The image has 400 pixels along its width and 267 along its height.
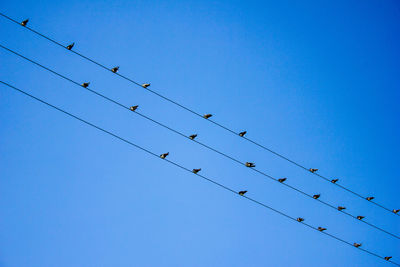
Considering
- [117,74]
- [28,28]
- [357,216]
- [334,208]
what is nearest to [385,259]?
[357,216]

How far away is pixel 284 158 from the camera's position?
11500 mm

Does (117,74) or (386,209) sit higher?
(386,209)

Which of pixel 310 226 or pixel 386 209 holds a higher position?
pixel 386 209

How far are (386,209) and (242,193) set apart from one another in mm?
5760

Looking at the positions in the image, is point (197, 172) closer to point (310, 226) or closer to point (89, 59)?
point (310, 226)

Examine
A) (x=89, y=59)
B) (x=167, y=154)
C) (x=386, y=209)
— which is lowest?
(x=167, y=154)

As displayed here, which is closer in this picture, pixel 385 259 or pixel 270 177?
pixel 270 177

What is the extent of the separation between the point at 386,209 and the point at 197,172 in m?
7.55

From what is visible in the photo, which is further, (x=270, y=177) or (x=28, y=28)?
(x=270, y=177)

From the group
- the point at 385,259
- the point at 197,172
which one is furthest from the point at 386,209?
the point at 197,172

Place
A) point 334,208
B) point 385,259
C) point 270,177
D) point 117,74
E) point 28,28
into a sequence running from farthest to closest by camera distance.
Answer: point 385,259, point 334,208, point 270,177, point 117,74, point 28,28

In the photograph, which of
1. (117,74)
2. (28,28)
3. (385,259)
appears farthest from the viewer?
(385,259)

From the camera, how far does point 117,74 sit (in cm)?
1046

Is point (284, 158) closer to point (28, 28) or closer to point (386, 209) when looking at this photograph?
point (386, 209)
